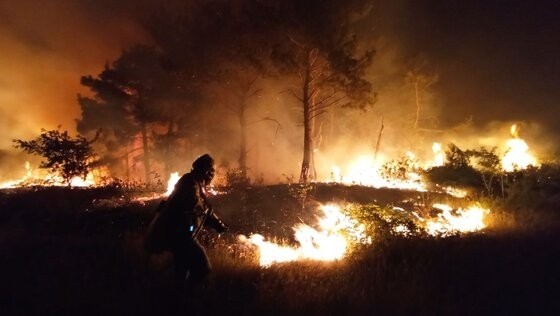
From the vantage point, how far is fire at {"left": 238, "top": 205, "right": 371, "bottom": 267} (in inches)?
364

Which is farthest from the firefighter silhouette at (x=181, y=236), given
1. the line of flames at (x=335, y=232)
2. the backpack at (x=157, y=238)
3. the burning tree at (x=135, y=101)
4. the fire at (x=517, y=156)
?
the burning tree at (x=135, y=101)

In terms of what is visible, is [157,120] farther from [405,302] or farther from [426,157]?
[405,302]

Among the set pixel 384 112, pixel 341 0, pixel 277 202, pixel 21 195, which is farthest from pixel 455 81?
pixel 21 195

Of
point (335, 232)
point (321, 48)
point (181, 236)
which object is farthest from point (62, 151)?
point (181, 236)

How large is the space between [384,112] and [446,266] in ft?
98.2

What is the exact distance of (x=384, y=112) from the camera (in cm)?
3553

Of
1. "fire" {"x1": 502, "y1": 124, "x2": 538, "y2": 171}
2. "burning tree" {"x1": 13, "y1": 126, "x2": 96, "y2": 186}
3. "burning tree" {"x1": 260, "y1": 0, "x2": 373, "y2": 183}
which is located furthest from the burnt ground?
"fire" {"x1": 502, "y1": 124, "x2": 538, "y2": 171}

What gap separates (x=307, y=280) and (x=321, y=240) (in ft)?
19.7

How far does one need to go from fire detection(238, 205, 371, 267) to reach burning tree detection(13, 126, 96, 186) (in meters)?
8.44

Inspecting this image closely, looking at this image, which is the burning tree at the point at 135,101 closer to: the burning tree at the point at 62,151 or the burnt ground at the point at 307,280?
the burning tree at the point at 62,151

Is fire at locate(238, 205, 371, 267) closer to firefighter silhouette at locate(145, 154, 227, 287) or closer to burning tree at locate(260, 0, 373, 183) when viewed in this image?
firefighter silhouette at locate(145, 154, 227, 287)

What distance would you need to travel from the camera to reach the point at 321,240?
11633 mm

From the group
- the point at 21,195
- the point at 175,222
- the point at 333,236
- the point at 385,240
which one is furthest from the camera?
the point at 21,195

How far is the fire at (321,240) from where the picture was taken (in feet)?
30.4
